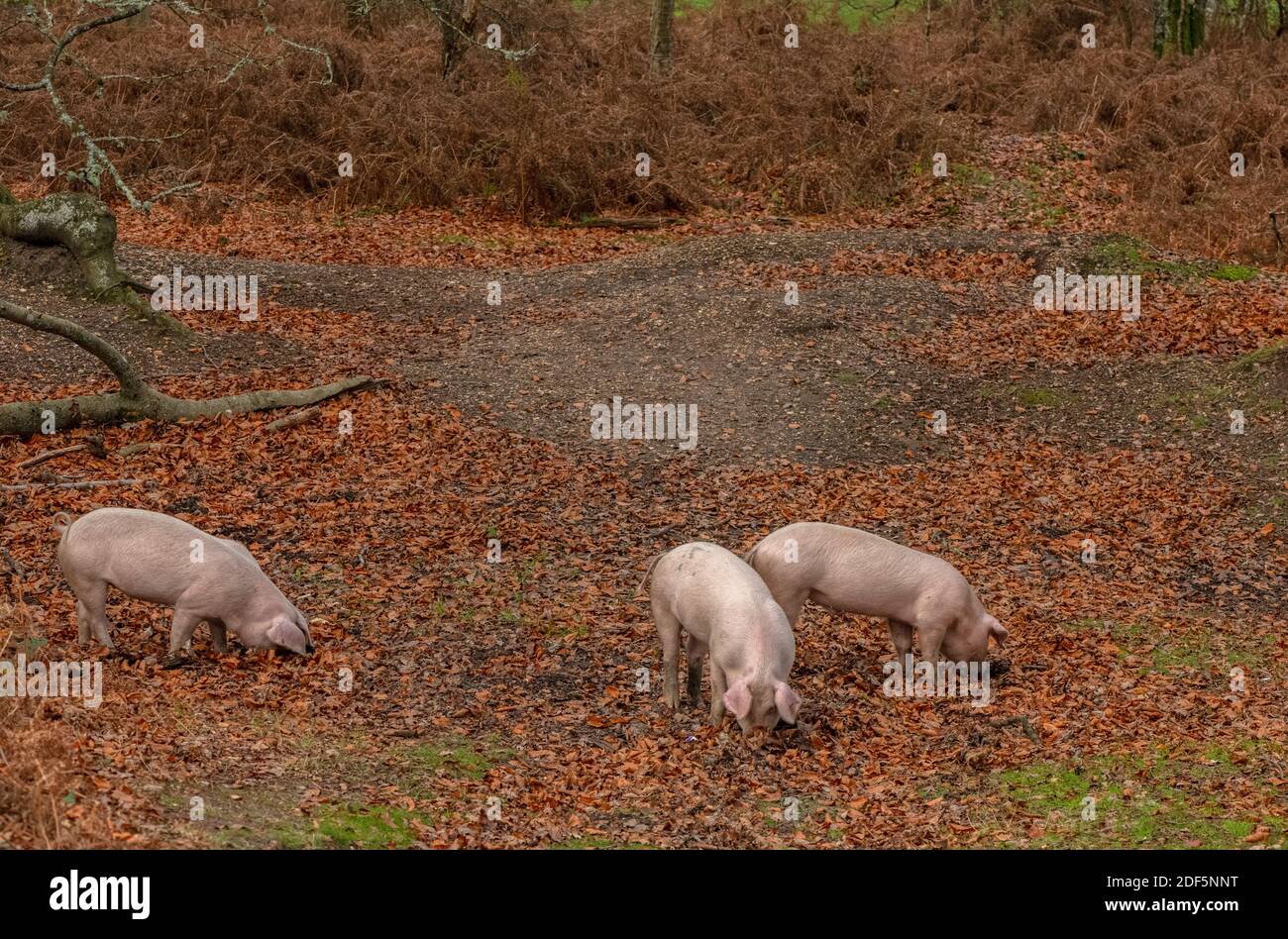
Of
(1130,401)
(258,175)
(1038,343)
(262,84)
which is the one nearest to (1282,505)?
A: (1130,401)

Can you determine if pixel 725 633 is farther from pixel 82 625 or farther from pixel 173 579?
pixel 82 625

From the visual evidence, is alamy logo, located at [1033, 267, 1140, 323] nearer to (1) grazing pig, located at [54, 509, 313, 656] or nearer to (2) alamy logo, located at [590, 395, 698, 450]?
(2) alamy logo, located at [590, 395, 698, 450]

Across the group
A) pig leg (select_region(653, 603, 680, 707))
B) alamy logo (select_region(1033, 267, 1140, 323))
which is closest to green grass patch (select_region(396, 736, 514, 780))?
pig leg (select_region(653, 603, 680, 707))

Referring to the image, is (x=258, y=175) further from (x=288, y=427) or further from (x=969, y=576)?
(x=969, y=576)

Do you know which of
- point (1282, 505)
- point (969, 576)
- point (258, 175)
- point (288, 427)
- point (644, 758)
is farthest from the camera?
point (258, 175)

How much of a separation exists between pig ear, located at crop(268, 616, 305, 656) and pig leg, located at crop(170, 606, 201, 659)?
0.49 m

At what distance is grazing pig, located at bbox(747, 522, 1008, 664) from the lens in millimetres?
9648

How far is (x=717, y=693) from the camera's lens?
8.68 m

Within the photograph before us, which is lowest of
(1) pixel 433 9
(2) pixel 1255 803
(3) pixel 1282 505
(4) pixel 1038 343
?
(2) pixel 1255 803

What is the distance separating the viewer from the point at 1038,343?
16.7 m

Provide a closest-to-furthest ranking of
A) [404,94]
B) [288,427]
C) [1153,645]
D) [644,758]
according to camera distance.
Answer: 1. [644,758]
2. [1153,645]
3. [288,427]
4. [404,94]

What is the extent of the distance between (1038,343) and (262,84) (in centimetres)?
1485

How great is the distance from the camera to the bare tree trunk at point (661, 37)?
27.3 metres

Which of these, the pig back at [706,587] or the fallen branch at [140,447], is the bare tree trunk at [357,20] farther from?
the pig back at [706,587]
